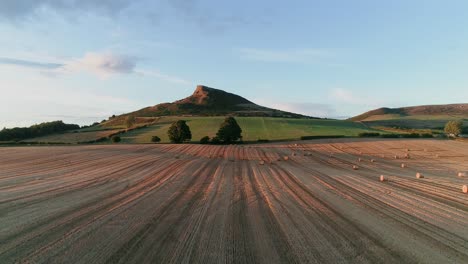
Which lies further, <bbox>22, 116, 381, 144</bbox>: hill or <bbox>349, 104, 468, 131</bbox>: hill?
<bbox>349, 104, 468, 131</bbox>: hill

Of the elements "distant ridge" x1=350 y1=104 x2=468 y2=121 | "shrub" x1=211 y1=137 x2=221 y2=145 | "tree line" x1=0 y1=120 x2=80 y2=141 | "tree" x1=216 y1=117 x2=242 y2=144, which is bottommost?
"shrub" x1=211 y1=137 x2=221 y2=145

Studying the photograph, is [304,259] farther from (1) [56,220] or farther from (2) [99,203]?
(2) [99,203]

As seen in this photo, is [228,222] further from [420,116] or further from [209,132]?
[420,116]

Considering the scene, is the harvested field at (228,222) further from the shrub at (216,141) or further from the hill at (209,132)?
the hill at (209,132)

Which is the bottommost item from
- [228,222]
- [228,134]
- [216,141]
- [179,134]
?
[228,222]

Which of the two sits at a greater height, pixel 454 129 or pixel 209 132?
pixel 209 132

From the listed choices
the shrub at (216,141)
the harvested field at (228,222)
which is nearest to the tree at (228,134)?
the shrub at (216,141)

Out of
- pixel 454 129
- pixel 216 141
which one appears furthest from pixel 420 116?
pixel 216 141

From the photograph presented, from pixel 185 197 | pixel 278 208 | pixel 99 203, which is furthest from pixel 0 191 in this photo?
pixel 278 208

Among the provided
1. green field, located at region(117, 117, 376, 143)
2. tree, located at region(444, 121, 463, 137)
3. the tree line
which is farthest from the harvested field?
the tree line

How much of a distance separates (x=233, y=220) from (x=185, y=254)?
3.63m

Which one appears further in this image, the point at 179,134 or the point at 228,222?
the point at 179,134

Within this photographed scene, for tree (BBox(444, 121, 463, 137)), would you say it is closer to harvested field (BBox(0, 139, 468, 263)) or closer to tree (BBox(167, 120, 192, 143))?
tree (BBox(167, 120, 192, 143))

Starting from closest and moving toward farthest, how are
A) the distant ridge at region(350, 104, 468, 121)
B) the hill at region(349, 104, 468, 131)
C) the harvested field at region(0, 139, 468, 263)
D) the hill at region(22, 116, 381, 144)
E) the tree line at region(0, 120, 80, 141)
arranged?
the harvested field at region(0, 139, 468, 263), the hill at region(22, 116, 381, 144), the tree line at region(0, 120, 80, 141), the hill at region(349, 104, 468, 131), the distant ridge at region(350, 104, 468, 121)
